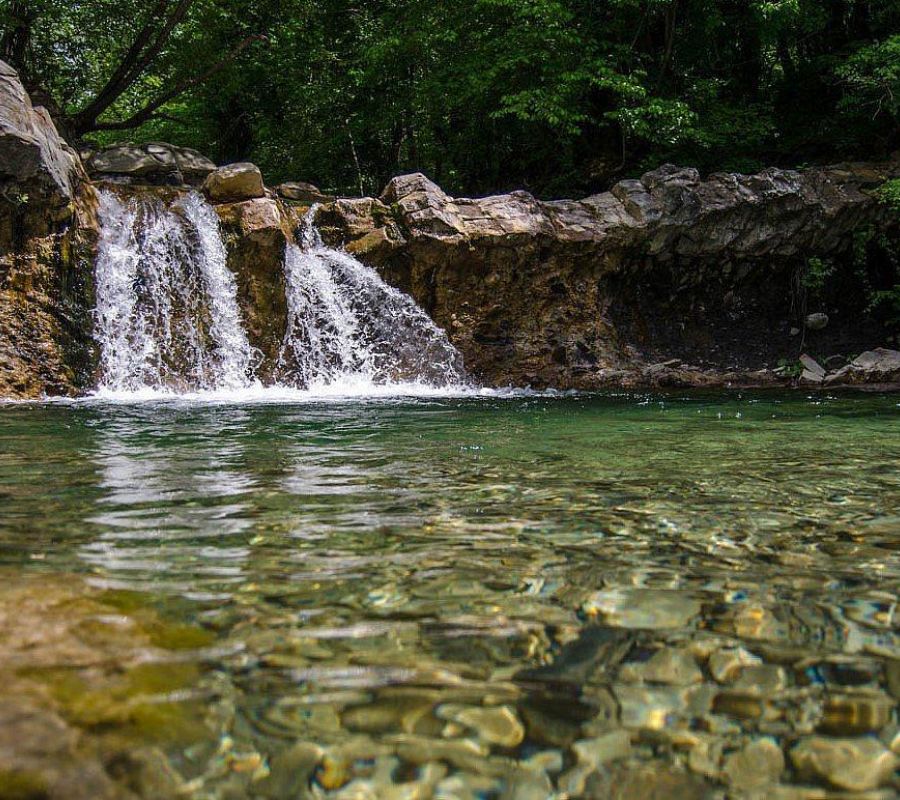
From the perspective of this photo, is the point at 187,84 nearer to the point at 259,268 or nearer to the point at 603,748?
the point at 259,268

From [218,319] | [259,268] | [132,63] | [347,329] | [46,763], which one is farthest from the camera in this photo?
[132,63]

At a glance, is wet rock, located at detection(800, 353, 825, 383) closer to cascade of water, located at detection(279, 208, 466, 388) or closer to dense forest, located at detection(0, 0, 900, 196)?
dense forest, located at detection(0, 0, 900, 196)

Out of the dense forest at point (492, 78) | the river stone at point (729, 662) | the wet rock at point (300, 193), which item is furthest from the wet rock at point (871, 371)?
the river stone at point (729, 662)

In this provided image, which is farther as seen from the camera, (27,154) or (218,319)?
(218,319)

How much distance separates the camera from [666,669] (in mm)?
1965

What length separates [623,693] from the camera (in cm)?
183

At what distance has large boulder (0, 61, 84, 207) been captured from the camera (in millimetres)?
10539

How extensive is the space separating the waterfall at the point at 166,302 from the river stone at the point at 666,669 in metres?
10.7

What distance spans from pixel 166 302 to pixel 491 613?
11.1 meters

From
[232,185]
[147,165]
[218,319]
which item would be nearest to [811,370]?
[218,319]

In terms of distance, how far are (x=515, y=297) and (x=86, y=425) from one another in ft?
29.0

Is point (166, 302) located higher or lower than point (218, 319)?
higher

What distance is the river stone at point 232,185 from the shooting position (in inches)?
521

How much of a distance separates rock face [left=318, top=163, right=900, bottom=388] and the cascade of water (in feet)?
1.41
